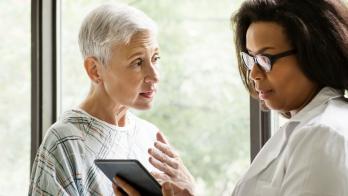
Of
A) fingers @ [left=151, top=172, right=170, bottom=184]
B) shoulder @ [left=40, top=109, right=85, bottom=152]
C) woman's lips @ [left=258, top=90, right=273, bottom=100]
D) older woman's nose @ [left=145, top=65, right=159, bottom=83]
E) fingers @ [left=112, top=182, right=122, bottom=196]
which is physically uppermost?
woman's lips @ [left=258, top=90, right=273, bottom=100]

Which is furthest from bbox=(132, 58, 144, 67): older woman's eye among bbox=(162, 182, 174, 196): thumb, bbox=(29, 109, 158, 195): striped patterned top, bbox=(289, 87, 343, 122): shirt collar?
bbox=(289, 87, 343, 122): shirt collar

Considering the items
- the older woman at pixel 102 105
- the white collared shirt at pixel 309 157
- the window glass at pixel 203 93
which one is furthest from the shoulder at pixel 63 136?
the white collared shirt at pixel 309 157

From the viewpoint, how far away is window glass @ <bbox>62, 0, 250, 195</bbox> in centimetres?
256

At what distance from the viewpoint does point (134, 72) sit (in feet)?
7.35

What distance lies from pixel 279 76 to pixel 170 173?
515mm

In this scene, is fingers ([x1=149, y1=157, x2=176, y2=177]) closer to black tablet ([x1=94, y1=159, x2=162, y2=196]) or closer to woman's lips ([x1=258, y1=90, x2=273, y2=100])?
black tablet ([x1=94, y1=159, x2=162, y2=196])

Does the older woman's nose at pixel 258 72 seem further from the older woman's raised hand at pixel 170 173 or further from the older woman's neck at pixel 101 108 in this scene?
the older woman's neck at pixel 101 108

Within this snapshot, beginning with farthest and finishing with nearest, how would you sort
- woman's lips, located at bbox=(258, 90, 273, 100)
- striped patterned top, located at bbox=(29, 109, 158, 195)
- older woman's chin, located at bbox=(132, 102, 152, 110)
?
older woman's chin, located at bbox=(132, 102, 152, 110), striped patterned top, located at bbox=(29, 109, 158, 195), woman's lips, located at bbox=(258, 90, 273, 100)

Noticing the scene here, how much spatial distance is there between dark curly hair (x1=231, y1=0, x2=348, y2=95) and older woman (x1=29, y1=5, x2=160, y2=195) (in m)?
0.68

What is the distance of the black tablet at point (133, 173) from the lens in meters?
1.85

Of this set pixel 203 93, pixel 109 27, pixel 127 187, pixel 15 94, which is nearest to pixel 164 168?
pixel 127 187

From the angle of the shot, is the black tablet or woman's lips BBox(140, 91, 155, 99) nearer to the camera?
the black tablet

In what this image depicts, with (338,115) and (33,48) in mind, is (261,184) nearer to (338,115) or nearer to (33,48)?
(338,115)

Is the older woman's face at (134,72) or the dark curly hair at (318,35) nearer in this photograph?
the dark curly hair at (318,35)
